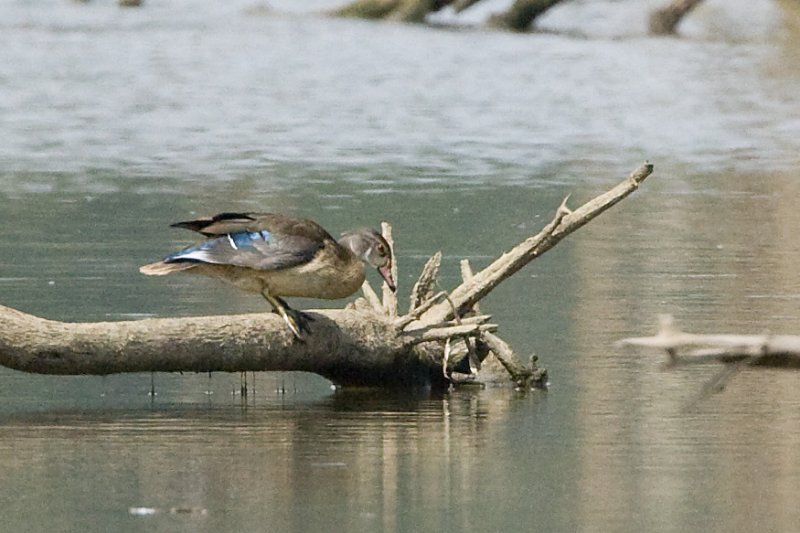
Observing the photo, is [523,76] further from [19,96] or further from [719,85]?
[19,96]

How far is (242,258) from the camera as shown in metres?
10.5

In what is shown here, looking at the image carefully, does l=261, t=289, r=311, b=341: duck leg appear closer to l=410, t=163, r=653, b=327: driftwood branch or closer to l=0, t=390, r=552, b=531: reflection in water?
l=0, t=390, r=552, b=531: reflection in water

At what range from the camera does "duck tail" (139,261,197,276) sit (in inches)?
404

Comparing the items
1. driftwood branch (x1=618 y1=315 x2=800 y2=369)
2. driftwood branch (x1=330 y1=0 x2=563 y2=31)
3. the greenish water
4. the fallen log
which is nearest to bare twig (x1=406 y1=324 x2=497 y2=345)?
the fallen log

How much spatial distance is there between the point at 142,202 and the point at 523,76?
56.8 ft

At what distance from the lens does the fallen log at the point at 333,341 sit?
10.3 meters

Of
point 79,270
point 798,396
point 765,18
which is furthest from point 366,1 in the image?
point 798,396

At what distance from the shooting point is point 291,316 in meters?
10.7

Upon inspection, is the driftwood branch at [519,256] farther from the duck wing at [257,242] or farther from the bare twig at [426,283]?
the duck wing at [257,242]

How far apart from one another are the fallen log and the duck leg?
4 cm

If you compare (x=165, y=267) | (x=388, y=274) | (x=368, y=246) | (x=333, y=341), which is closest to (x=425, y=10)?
(x=388, y=274)

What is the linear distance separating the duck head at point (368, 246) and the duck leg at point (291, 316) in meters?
0.42

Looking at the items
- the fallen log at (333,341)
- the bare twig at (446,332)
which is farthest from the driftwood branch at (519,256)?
the bare twig at (446,332)

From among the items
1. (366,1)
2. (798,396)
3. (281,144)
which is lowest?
(798,396)
